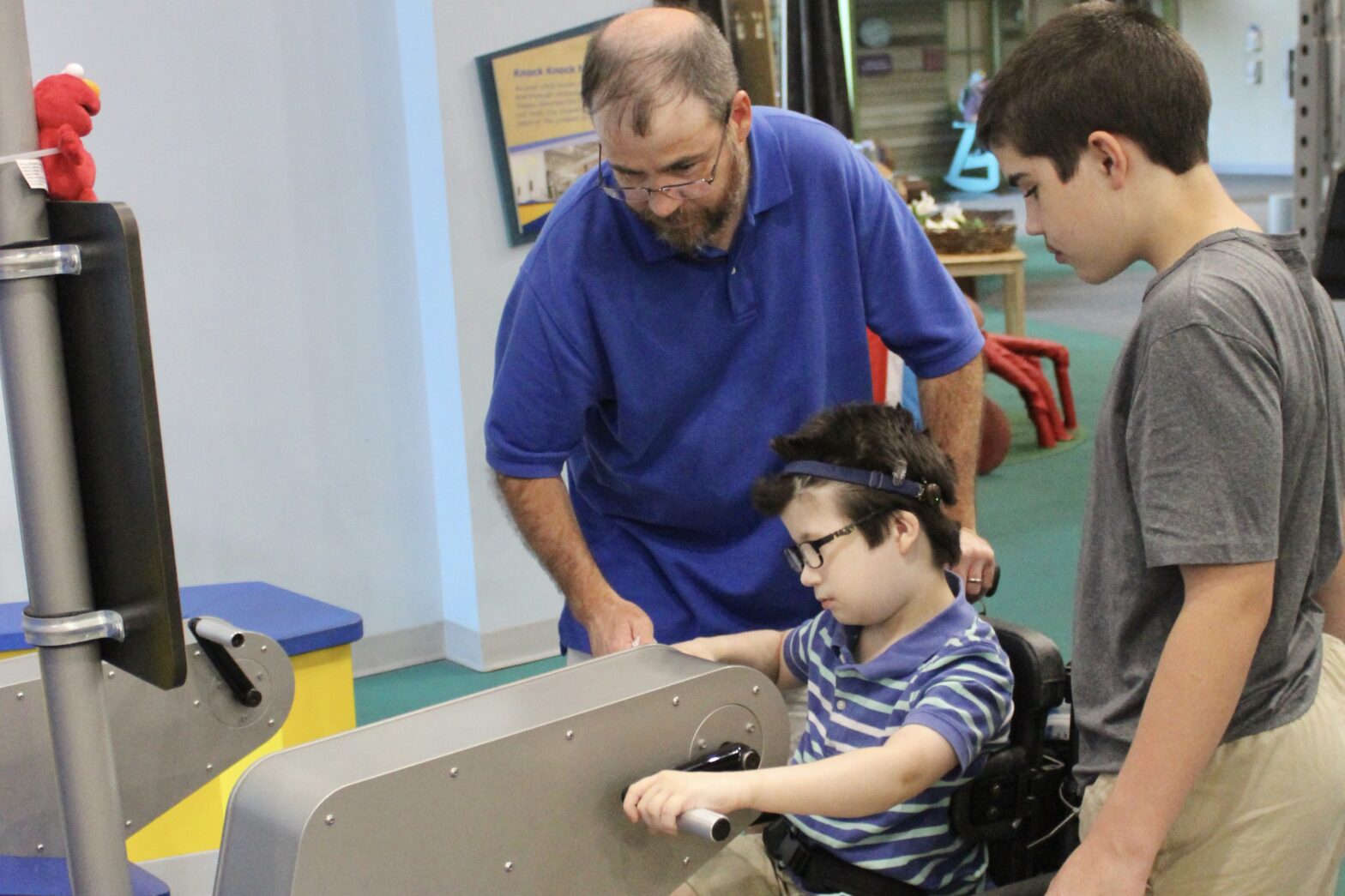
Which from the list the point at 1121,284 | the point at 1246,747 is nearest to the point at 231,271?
the point at 1246,747

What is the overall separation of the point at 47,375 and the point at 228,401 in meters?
3.04

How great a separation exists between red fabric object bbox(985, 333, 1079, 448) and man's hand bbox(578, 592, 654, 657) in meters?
4.41

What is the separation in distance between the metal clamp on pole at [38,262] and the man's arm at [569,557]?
42.4 inches

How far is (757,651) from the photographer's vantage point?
6.38 ft

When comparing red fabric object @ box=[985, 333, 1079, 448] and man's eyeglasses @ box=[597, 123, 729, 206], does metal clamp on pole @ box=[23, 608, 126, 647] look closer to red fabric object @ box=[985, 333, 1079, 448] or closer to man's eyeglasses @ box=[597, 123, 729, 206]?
man's eyeglasses @ box=[597, 123, 729, 206]

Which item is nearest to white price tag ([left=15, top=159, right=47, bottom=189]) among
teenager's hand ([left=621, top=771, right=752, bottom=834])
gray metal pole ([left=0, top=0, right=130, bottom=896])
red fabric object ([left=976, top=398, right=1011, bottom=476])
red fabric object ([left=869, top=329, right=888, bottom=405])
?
gray metal pole ([left=0, top=0, right=130, bottom=896])

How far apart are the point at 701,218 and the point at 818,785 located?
31.3 inches

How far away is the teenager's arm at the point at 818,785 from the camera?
138 cm

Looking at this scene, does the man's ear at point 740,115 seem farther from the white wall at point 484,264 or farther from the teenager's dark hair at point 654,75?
the white wall at point 484,264

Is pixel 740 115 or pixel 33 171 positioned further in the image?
pixel 740 115

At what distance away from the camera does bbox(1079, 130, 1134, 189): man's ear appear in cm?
130

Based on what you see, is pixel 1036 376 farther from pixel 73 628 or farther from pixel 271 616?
pixel 73 628

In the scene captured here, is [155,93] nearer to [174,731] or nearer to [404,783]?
[174,731]

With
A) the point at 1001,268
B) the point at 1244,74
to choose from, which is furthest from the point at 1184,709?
the point at 1244,74
